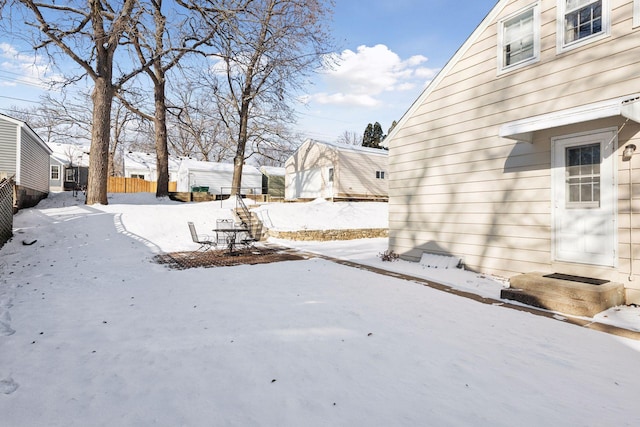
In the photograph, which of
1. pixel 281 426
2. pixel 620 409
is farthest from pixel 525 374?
pixel 281 426

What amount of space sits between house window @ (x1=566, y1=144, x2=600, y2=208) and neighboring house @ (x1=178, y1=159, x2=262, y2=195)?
2539 centimetres

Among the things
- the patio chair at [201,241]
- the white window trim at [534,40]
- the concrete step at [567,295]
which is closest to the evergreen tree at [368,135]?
the patio chair at [201,241]

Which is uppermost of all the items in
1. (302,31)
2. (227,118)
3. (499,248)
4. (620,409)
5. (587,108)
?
(302,31)

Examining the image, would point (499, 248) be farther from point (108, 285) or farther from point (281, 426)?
point (108, 285)

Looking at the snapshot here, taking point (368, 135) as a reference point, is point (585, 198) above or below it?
below

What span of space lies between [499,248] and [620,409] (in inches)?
172

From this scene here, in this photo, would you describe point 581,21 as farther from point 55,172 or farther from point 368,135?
point 368,135

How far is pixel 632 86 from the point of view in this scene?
467cm

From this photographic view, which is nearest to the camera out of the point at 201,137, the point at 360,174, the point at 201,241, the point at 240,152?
the point at 201,241

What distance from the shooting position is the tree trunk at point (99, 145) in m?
13.2

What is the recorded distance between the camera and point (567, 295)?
14.4ft

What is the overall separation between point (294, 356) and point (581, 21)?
22.4 feet

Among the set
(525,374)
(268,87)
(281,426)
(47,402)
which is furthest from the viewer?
(268,87)

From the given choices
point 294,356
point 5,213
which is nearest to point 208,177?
point 5,213
